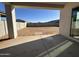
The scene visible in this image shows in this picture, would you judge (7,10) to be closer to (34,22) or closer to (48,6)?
(48,6)

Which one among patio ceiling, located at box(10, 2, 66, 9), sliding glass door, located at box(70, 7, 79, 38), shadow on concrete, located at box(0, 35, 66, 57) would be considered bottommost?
shadow on concrete, located at box(0, 35, 66, 57)

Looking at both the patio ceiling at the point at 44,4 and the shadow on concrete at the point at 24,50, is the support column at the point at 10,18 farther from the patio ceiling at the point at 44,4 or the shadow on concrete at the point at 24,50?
the shadow on concrete at the point at 24,50

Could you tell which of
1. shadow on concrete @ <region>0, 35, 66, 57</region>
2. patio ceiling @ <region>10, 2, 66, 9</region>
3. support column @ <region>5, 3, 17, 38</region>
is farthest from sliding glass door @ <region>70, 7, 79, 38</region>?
support column @ <region>5, 3, 17, 38</region>

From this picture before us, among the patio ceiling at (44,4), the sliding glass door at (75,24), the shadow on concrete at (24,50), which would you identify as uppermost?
the patio ceiling at (44,4)

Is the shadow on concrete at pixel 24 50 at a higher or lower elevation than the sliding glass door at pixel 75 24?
lower

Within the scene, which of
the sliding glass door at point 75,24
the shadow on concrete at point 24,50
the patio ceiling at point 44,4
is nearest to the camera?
the shadow on concrete at point 24,50

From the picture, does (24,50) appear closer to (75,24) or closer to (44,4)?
(75,24)

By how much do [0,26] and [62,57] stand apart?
5.55 m

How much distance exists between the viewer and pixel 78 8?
4.64 metres

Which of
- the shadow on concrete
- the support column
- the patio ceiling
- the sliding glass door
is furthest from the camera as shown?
the patio ceiling

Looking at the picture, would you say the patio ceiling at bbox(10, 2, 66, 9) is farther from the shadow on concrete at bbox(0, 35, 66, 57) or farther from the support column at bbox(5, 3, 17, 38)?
the shadow on concrete at bbox(0, 35, 66, 57)

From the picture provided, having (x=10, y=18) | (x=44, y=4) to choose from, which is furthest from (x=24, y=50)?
(x=44, y=4)

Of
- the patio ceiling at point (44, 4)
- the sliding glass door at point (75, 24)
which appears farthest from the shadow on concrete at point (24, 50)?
the patio ceiling at point (44, 4)

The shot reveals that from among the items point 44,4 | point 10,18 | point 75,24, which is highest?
point 44,4
